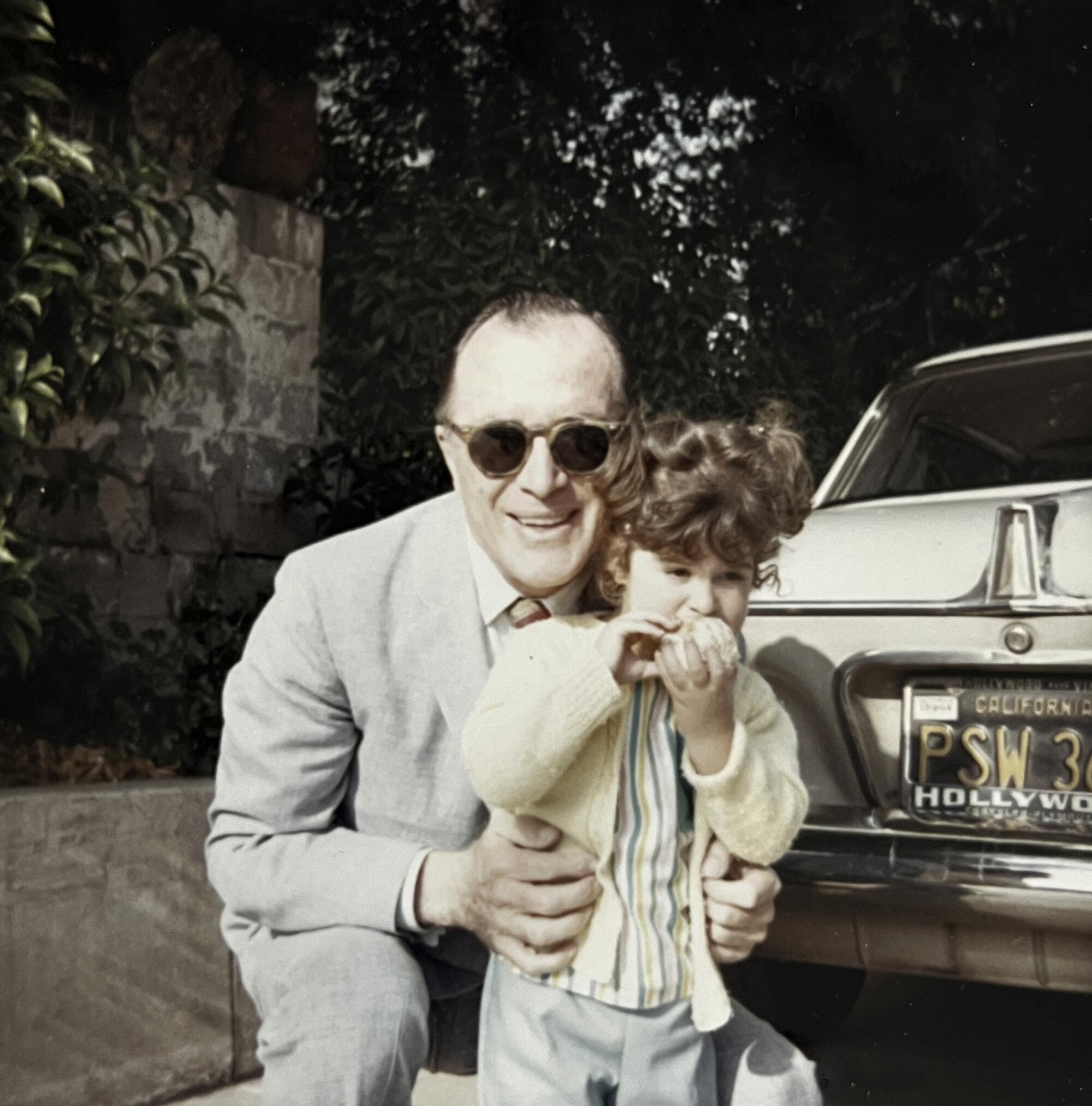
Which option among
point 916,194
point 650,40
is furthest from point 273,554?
point 916,194

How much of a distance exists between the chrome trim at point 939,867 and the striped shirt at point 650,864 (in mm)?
910

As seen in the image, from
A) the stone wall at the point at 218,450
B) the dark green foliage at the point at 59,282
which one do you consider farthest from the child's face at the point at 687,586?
the stone wall at the point at 218,450

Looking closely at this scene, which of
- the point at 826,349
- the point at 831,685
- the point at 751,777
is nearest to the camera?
the point at 751,777

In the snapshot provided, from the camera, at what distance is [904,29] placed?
4395 mm

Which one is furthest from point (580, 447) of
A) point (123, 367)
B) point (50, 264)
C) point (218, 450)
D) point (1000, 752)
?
point (218, 450)

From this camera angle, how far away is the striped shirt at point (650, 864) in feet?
6.31

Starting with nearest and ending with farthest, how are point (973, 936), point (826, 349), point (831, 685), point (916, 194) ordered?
point (973, 936) < point (831, 685) < point (916, 194) < point (826, 349)

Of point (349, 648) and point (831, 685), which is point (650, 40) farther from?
point (349, 648)

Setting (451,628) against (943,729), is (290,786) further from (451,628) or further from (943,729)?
(943,729)

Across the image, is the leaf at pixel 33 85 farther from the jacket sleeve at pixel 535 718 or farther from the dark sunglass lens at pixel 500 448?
the jacket sleeve at pixel 535 718

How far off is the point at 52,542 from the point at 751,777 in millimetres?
2472

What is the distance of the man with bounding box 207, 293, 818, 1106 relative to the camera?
1.97 m

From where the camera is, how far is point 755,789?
6.29 ft

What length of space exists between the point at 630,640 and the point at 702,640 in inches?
3.6
